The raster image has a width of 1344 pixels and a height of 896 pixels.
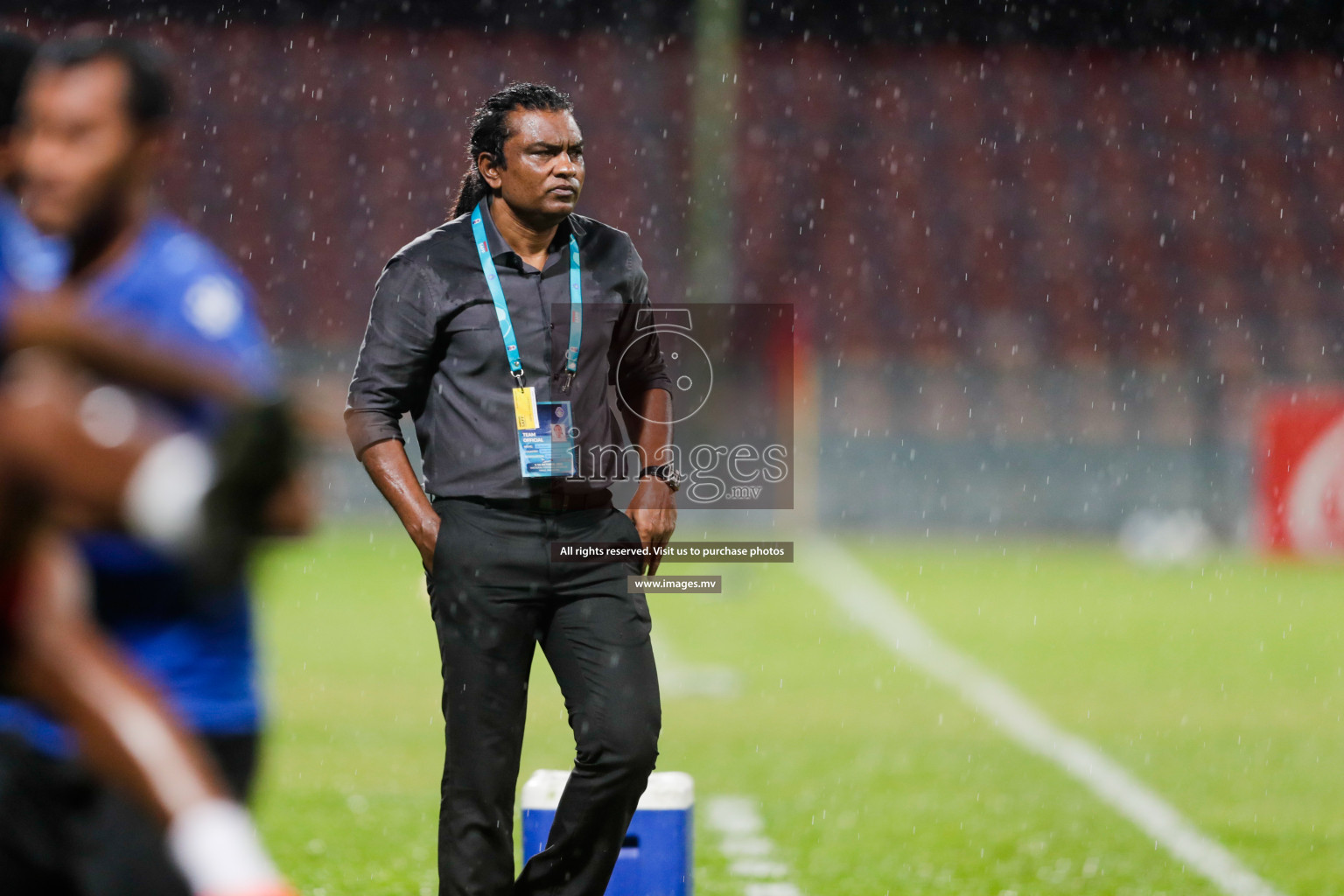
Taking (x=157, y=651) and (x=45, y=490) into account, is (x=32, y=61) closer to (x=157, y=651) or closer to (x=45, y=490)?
(x=157, y=651)

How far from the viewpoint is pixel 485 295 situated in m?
4.60

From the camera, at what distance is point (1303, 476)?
2127 cm

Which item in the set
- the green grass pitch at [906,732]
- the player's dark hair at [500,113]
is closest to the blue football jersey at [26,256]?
the green grass pitch at [906,732]

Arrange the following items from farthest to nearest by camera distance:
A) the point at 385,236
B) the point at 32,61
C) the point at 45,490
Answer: the point at 385,236 < the point at 32,61 < the point at 45,490

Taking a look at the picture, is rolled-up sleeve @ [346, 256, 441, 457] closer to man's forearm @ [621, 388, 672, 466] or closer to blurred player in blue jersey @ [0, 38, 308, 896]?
man's forearm @ [621, 388, 672, 466]

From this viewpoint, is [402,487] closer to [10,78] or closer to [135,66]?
[10,78]

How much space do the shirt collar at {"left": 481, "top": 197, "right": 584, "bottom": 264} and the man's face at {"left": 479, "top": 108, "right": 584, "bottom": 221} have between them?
0.08 m

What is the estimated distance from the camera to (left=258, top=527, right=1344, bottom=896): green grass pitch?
21.2 feet

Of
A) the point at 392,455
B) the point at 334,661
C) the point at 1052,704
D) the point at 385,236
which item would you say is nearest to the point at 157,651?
the point at 392,455

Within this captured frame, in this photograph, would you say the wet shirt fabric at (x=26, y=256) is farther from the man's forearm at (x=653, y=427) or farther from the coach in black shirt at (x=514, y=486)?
the man's forearm at (x=653, y=427)

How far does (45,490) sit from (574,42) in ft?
90.9

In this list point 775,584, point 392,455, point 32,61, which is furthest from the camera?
point 775,584

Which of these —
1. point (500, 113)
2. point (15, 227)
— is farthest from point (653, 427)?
point (15, 227)

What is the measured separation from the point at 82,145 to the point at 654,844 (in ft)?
9.17
